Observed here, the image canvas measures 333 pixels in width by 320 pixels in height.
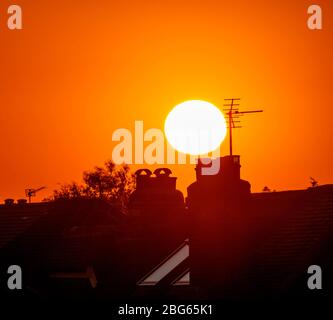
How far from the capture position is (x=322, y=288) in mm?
33469

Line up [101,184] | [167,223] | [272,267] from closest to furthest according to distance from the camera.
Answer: [272,267] < [167,223] < [101,184]

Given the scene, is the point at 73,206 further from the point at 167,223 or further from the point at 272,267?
the point at 272,267

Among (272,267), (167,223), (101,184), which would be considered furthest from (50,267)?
(101,184)

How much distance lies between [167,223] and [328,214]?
9003 millimetres

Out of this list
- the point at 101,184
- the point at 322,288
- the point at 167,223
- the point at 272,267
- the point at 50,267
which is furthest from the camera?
the point at 101,184

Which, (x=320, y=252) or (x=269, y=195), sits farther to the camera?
(x=269, y=195)
